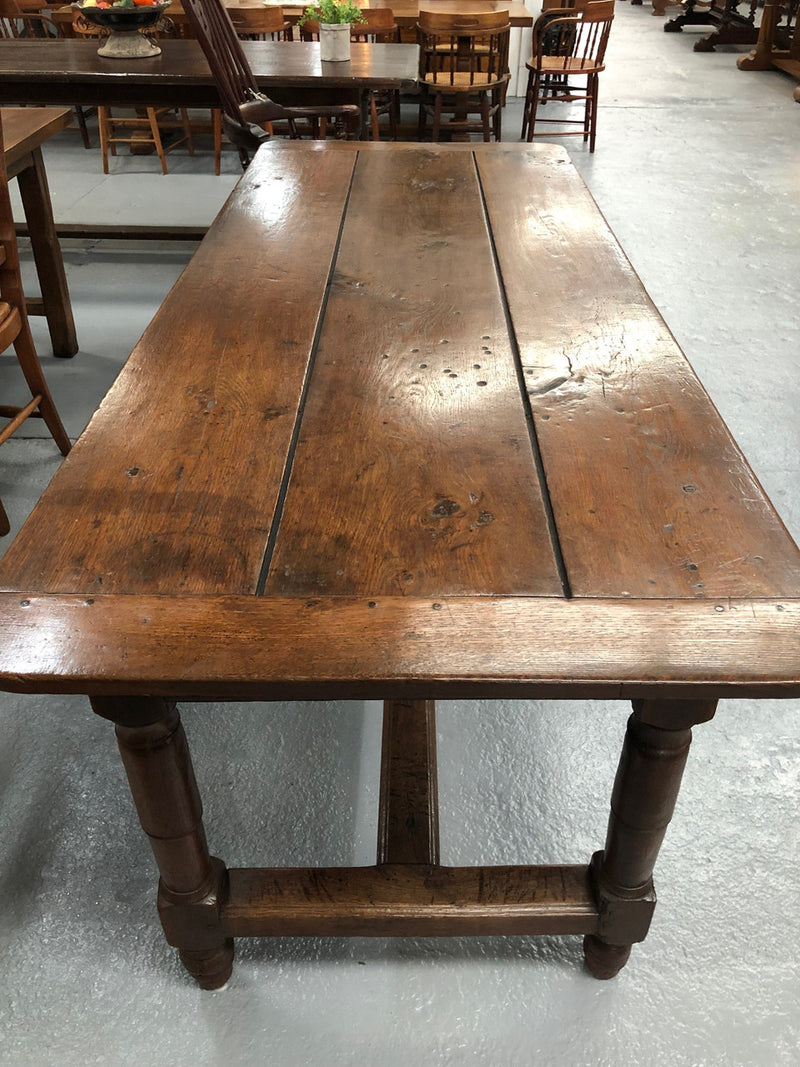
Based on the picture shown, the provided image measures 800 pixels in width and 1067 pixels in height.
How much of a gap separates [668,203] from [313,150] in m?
2.76

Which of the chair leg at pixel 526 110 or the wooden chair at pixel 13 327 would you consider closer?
the wooden chair at pixel 13 327

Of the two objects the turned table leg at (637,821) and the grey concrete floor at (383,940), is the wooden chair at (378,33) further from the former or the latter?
the turned table leg at (637,821)

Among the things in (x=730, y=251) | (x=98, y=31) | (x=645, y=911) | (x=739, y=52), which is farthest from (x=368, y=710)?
(x=739, y=52)

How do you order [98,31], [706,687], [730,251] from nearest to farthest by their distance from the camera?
1. [706,687]
2. [730,251]
3. [98,31]

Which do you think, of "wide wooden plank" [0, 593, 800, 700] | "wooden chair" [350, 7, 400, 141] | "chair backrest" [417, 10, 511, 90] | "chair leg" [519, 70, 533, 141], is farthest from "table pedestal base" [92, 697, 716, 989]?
"chair leg" [519, 70, 533, 141]

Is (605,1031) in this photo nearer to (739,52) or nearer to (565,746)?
(565,746)

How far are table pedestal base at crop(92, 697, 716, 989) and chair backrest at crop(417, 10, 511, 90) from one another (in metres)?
3.73

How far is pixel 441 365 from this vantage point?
1282 mm

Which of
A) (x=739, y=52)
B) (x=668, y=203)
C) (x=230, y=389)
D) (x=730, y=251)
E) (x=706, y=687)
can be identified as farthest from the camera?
(x=739, y=52)

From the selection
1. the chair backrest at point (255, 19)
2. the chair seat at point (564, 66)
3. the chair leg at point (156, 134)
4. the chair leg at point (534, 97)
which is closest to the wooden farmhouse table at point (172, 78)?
the chair leg at point (156, 134)

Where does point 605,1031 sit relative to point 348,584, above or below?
below

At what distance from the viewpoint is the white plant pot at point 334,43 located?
314 centimetres

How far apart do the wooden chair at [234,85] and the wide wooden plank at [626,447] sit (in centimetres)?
136

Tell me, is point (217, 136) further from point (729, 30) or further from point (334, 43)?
point (729, 30)
